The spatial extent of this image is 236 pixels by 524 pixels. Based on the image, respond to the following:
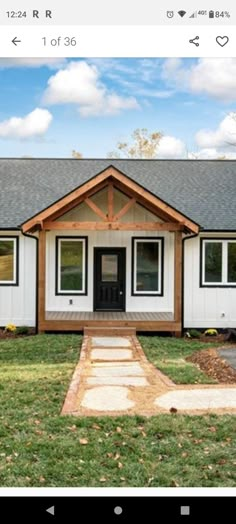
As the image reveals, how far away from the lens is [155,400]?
5.11 m

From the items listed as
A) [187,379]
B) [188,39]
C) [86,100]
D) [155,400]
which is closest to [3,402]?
[155,400]

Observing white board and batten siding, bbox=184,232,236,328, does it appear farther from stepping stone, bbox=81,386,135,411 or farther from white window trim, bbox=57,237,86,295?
stepping stone, bbox=81,386,135,411

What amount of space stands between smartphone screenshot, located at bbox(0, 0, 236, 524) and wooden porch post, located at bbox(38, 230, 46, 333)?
1.3 inches

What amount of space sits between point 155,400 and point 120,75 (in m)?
3.94

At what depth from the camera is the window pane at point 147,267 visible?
12688mm

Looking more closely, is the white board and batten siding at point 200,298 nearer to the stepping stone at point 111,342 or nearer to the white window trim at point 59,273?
the stepping stone at point 111,342

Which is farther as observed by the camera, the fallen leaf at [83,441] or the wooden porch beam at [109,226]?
the wooden porch beam at [109,226]

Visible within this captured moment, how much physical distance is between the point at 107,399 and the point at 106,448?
161 cm

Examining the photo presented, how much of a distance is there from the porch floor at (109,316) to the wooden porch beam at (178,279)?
27 cm

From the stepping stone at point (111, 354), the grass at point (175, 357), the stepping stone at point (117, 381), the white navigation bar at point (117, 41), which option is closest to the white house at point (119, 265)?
the grass at point (175, 357)

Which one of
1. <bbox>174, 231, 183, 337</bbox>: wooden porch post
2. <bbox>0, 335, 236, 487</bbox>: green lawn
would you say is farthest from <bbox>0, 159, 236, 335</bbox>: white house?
<bbox>0, 335, 236, 487</bbox>: green lawn

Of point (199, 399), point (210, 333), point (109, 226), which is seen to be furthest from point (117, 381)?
point (210, 333)

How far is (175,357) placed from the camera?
8.62 meters
